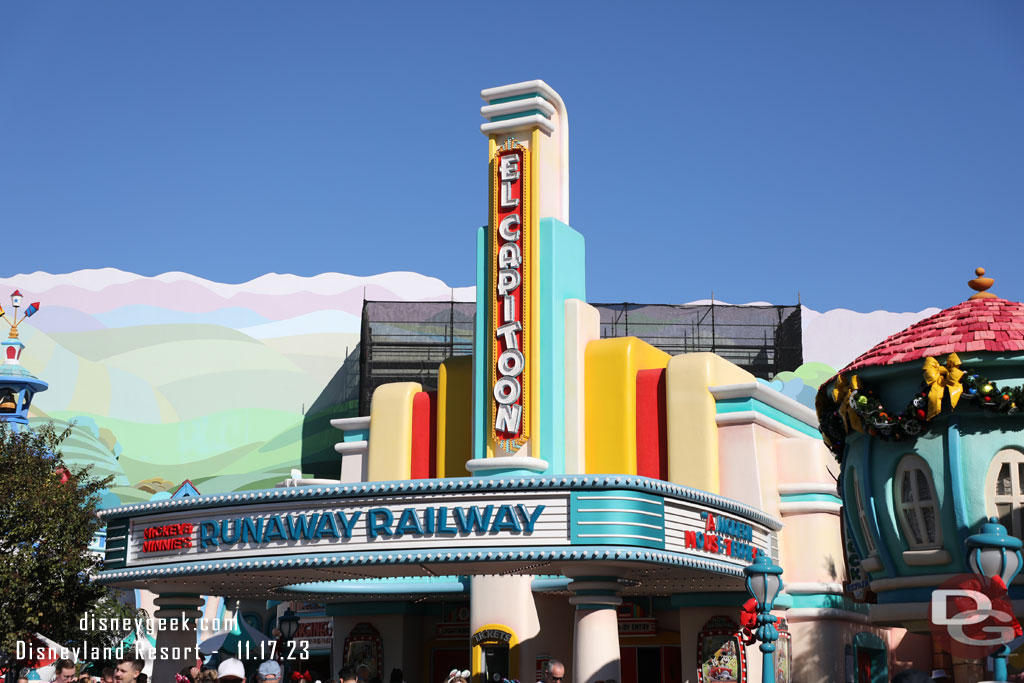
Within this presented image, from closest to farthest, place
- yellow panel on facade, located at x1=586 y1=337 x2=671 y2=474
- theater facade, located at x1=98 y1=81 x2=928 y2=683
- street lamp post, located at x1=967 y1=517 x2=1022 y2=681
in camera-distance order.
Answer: street lamp post, located at x1=967 y1=517 x2=1022 y2=681 → theater facade, located at x1=98 y1=81 x2=928 y2=683 → yellow panel on facade, located at x1=586 y1=337 x2=671 y2=474

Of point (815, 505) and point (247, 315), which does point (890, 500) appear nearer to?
point (815, 505)

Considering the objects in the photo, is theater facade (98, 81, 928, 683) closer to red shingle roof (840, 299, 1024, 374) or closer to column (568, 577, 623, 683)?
column (568, 577, 623, 683)

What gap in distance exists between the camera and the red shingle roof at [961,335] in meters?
16.1

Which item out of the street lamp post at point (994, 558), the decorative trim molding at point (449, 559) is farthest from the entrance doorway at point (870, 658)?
the street lamp post at point (994, 558)

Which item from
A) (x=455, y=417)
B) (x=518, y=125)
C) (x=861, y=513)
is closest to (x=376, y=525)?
(x=861, y=513)

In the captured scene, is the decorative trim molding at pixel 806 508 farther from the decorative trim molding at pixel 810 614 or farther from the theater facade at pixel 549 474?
the decorative trim molding at pixel 810 614

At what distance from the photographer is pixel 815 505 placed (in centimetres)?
2992

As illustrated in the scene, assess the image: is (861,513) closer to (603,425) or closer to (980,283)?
(980,283)

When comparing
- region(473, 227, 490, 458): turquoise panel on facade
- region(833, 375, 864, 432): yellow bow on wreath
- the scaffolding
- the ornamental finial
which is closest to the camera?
region(833, 375, 864, 432): yellow bow on wreath

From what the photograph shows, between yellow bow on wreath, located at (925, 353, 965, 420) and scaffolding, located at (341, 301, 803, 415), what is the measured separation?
41.8m

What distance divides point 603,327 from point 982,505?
148 feet

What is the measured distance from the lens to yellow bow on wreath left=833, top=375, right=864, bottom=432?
16812mm

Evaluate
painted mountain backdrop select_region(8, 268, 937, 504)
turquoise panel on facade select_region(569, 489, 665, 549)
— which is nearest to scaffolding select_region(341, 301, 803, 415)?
painted mountain backdrop select_region(8, 268, 937, 504)

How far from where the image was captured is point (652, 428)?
30219 mm
